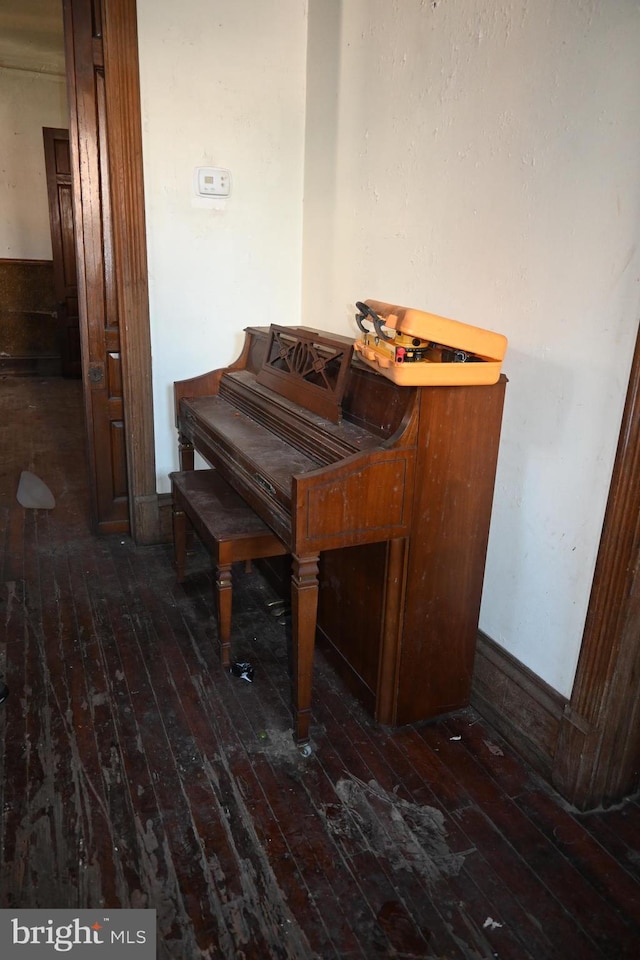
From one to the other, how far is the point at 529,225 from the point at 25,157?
6111 millimetres

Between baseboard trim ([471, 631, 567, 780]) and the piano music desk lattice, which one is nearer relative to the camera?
baseboard trim ([471, 631, 567, 780])

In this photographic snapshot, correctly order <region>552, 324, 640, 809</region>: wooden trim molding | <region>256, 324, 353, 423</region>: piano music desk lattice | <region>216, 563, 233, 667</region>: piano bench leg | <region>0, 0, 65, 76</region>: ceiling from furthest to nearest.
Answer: <region>0, 0, 65, 76</region>: ceiling < <region>216, 563, 233, 667</region>: piano bench leg < <region>256, 324, 353, 423</region>: piano music desk lattice < <region>552, 324, 640, 809</region>: wooden trim molding

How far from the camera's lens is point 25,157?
6316 mm

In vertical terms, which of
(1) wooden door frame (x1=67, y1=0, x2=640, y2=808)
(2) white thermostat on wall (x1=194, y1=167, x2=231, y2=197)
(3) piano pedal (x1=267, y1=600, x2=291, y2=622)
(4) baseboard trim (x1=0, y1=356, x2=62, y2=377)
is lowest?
(3) piano pedal (x1=267, y1=600, x2=291, y2=622)

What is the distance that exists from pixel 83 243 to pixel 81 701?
192 cm

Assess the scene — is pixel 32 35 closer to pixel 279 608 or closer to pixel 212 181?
pixel 212 181

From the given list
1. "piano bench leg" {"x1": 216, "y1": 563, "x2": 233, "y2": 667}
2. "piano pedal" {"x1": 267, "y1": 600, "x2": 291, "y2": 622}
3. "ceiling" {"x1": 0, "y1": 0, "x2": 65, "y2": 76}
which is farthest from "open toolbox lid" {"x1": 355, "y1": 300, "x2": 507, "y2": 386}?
"ceiling" {"x1": 0, "y1": 0, "x2": 65, "y2": 76}

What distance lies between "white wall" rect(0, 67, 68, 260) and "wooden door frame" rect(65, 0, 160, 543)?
4.17 metres

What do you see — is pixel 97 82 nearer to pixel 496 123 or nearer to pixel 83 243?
pixel 83 243

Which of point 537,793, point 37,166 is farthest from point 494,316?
point 37,166

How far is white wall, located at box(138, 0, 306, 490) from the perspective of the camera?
2.75 m

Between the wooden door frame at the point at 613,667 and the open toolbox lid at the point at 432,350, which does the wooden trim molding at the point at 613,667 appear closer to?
the wooden door frame at the point at 613,667

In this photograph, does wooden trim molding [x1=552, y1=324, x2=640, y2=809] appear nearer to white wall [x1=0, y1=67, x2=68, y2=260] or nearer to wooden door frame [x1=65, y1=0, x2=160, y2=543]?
wooden door frame [x1=65, y1=0, x2=160, y2=543]

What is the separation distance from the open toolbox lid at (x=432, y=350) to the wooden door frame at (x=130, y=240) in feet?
4.66
